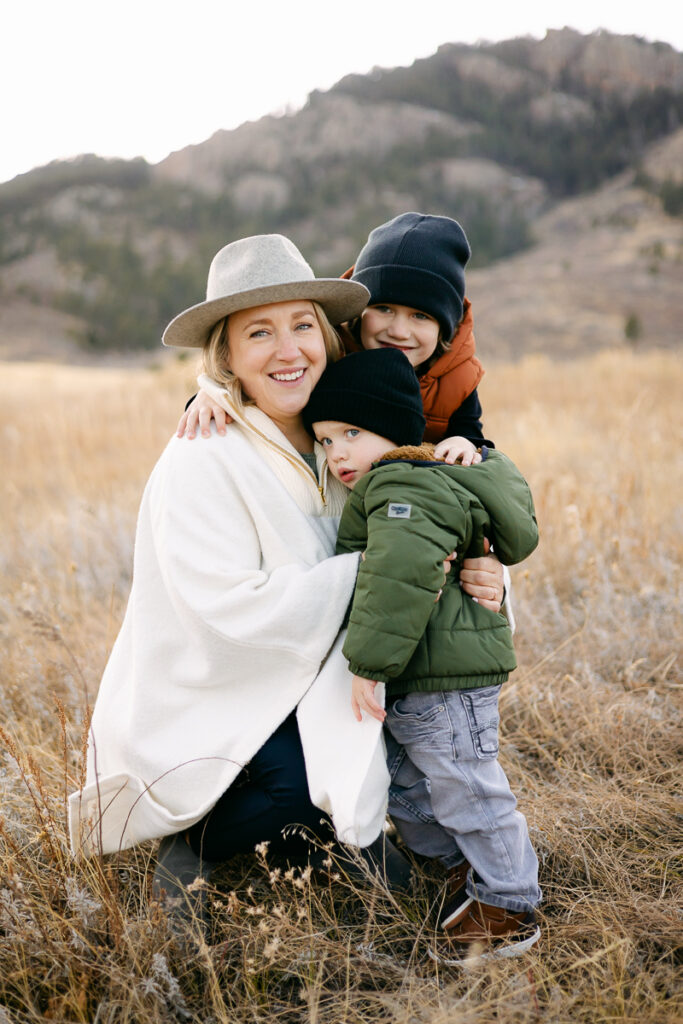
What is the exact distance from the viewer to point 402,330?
8.59 ft

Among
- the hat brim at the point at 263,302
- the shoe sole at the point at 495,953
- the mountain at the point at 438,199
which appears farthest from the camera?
the mountain at the point at 438,199

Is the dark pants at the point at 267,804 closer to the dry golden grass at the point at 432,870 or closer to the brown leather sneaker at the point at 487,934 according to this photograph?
the dry golden grass at the point at 432,870

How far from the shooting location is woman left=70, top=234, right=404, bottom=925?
1996 millimetres

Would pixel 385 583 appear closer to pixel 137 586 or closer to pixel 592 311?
pixel 137 586

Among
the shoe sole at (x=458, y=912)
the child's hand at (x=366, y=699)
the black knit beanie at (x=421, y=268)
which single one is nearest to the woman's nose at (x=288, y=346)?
the black knit beanie at (x=421, y=268)

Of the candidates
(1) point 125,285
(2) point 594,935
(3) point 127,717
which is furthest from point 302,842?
(1) point 125,285

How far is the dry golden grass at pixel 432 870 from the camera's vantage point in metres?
1.77

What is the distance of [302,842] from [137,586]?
100 centimetres

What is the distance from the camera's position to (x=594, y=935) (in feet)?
6.56

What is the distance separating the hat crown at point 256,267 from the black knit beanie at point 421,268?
1.23ft

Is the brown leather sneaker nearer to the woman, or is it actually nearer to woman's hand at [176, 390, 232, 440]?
the woman

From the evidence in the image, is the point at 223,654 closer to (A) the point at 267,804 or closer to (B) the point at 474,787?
(A) the point at 267,804

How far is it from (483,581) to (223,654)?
81 centimetres

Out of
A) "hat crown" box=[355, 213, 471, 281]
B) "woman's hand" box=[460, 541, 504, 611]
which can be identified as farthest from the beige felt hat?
"woman's hand" box=[460, 541, 504, 611]
